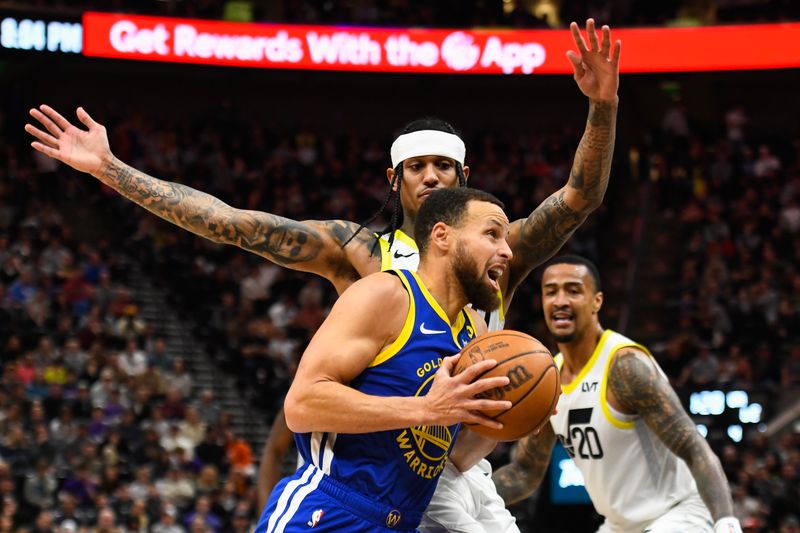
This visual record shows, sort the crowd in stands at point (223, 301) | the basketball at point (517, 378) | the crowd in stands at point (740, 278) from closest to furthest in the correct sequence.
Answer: the basketball at point (517, 378) < the crowd in stands at point (223, 301) < the crowd in stands at point (740, 278)

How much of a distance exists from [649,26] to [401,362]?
17.7 m

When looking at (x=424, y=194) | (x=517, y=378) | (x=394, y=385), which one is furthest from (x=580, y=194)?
(x=394, y=385)

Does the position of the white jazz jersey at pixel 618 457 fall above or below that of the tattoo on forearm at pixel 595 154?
below

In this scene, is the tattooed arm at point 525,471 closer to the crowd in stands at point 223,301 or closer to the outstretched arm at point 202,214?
the outstretched arm at point 202,214

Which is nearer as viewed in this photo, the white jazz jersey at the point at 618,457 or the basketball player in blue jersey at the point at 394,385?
the basketball player in blue jersey at the point at 394,385

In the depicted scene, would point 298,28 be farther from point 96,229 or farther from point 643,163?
point 643,163

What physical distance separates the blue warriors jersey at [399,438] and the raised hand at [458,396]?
0.90 feet

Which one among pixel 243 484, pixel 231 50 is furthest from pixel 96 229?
pixel 243 484

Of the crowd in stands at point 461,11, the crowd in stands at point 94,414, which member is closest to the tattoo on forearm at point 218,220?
the crowd in stands at point 94,414

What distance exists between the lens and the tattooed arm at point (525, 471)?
632cm

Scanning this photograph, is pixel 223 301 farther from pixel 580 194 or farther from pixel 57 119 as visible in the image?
pixel 580 194

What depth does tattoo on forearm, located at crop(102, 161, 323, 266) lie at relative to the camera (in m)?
5.02

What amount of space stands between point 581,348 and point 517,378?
275 centimetres

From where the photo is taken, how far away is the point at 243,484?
12641mm
